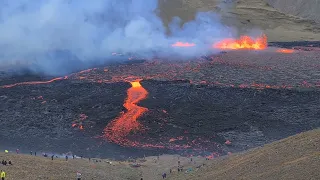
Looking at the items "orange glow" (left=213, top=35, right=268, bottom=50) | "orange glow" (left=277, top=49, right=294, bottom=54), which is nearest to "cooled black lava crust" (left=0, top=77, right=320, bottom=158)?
"orange glow" (left=277, top=49, right=294, bottom=54)

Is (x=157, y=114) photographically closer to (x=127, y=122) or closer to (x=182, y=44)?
(x=127, y=122)

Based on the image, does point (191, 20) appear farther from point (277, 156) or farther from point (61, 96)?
point (277, 156)

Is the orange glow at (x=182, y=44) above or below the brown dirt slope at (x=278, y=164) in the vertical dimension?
above

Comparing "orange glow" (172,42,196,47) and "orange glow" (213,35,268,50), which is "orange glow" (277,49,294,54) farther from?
"orange glow" (172,42,196,47)

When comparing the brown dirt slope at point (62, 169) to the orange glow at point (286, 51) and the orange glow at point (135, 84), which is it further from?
the orange glow at point (286, 51)

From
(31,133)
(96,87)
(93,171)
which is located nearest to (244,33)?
(96,87)

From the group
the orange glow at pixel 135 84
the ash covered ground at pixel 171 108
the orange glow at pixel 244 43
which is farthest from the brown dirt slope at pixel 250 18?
the orange glow at pixel 135 84

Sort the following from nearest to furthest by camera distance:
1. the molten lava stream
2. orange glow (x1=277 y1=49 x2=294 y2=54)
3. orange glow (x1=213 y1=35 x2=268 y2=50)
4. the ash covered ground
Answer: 1. the ash covered ground
2. the molten lava stream
3. orange glow (x1=277 y1=49 x2=294 y2=54)
4. orange glow (x1=213 y1=35 x2=268 y2=50)
